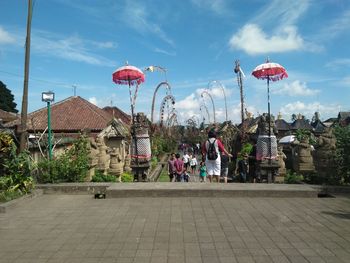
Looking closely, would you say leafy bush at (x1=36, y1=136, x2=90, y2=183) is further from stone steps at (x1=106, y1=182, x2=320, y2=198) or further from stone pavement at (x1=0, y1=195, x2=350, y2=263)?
stone steps at (x1=106, y1=182, x2=320, y2=198)

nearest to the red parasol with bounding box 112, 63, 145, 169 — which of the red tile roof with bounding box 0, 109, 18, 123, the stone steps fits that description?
the stone steps

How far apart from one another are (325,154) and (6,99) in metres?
65.7

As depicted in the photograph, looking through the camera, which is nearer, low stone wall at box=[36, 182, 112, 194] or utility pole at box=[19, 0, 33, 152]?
low stone wall at box=[36, 182, 112, 194]

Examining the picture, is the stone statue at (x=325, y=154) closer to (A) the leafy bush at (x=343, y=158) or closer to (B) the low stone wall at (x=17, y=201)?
(A) the leafy bush at (x=343, y=158)

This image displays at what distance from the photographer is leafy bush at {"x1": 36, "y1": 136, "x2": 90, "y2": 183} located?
10.7m

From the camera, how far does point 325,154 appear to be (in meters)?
10.8

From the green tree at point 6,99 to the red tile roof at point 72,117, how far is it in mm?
29826

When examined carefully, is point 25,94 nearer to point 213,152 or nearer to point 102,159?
point 102,159

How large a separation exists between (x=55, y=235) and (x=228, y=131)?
22.3 m

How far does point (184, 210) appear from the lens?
7.77 m

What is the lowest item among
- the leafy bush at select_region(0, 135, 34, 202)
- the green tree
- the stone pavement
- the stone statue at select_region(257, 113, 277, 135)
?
the stone pavement

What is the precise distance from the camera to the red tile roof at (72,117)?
3647 cm

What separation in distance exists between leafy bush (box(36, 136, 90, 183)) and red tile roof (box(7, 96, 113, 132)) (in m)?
24.7

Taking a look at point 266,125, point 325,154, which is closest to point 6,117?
point 266,125
